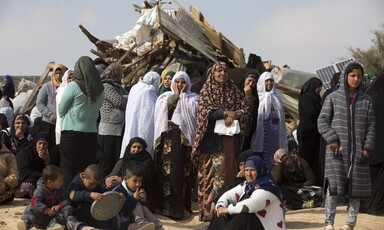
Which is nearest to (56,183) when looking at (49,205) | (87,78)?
(49,205)

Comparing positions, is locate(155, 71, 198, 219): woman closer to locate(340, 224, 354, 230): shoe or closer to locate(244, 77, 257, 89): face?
locate(244, 77, 257, 89): face

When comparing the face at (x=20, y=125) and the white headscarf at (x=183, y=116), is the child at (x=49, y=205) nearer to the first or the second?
the white headscarf at (x=183, y=116)

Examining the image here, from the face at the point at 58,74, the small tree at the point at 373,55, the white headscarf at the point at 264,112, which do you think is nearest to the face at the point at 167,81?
the white headscarf at the point at 264,112

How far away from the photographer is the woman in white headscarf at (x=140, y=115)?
9.30 m

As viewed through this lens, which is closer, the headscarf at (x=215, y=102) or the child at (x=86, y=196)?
the child at (x=86, y=196)

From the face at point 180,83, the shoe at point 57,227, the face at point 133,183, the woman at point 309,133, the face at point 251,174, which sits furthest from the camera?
the woman at point 309,133

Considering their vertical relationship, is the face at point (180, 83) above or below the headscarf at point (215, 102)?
above

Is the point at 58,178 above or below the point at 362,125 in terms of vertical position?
below

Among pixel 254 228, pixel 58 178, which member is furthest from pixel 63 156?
pixel 254 228

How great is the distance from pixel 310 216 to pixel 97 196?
2.71 meters

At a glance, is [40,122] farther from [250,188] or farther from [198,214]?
[250,188]

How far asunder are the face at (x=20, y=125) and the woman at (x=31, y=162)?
41cm

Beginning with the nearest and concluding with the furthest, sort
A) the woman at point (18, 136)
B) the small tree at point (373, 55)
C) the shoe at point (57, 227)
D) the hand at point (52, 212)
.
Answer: the shoe at point (57, 227) → the hand at point (52, 212) → the woman at point (18, 136) → the small tree at point (373, 55)

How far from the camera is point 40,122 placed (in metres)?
10.9
